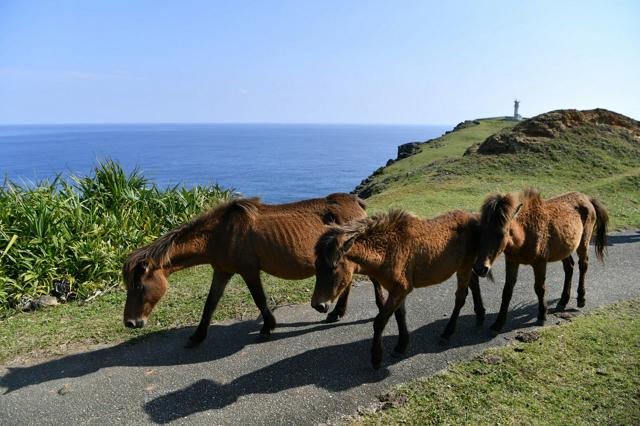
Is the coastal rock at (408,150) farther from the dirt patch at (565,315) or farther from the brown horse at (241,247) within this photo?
the brown horse at (241,247)

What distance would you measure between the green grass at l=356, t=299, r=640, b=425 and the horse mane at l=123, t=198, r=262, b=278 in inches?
132

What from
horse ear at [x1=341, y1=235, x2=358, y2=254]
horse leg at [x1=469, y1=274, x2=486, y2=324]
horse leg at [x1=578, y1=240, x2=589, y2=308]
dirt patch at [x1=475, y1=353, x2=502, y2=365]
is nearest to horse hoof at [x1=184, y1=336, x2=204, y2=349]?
horse ear at [x1=341, y1=235, x2=358, y2=254]

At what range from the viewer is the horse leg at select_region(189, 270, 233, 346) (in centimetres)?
650

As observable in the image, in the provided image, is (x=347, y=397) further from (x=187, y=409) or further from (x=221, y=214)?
(x=221, y=214)

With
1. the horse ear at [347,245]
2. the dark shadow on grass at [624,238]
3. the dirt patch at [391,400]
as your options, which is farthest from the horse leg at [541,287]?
the dark shadow on grass at [624,238]

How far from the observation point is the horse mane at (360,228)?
520 centimetres

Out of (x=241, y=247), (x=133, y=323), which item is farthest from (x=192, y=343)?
(x=241, y=247)

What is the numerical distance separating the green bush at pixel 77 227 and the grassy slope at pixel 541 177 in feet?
28.5

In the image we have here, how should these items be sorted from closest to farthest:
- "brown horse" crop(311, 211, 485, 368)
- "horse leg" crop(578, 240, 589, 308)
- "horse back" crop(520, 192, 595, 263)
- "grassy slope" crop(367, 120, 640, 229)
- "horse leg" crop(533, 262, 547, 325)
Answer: "brown horse" crop(311, 211, 485, 368), "horse back" crop(520, 192, 595, 263), "horse leg" crop(533, 262, 547, 325), "horse leg" crop(578, 240, 589, 308), "grassy slope" crop(367, 120, 640, 229)

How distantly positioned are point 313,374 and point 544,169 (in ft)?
65.6

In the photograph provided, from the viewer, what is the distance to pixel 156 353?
6.29 m

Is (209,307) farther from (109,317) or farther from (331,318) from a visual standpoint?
(109,317)

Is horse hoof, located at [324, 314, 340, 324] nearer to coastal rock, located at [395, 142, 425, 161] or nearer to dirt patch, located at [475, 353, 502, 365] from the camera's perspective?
dirt patch, located at [475, 353, 502, 365]

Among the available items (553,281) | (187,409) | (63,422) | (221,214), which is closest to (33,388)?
(63,422)
